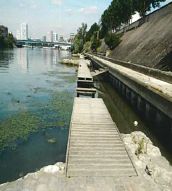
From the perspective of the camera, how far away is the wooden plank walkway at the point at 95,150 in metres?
7.03

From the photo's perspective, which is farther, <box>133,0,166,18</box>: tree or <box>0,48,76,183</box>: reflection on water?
<box>133,0,166,18</box>: tree

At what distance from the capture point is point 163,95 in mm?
10625

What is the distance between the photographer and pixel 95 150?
27.3ft

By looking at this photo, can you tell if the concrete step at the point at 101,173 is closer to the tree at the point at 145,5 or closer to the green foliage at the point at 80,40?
the tree at the point at 145,5

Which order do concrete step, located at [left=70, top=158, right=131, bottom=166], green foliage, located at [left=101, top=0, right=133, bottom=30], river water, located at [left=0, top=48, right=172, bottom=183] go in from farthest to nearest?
green foliage, located at [left=101, top=0, right=133, bottom=30] → river water, located at [left=0, top=48, right=172, bottom=183] → concrete step, located at [left=70, top=158, right=131, bottom=166]

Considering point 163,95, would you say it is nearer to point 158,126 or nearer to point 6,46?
point 158,126

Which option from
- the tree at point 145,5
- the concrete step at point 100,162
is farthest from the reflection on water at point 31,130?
the tree at point 145,5

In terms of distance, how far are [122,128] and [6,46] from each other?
134641mm

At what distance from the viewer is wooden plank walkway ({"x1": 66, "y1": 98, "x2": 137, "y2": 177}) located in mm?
7027

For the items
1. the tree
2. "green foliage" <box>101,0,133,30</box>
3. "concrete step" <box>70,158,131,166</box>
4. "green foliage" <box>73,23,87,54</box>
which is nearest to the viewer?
"concrete step" <box>70,158,131,166</box>

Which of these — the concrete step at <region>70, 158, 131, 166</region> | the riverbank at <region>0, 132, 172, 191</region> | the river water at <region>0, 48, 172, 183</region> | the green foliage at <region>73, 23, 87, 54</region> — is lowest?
the river water at <region>0, 48, 172, 183</region>

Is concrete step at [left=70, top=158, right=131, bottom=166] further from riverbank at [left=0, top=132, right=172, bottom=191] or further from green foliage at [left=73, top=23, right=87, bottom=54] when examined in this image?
green foliage at [left=73, top=23, right=87, bottom=54]

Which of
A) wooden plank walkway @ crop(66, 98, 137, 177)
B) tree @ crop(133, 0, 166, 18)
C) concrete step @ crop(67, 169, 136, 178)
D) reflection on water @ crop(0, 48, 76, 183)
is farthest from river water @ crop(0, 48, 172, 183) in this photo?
tree @ crop(133, 0, 166, 18)

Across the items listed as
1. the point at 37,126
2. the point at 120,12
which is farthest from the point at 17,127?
the point at 120,12
